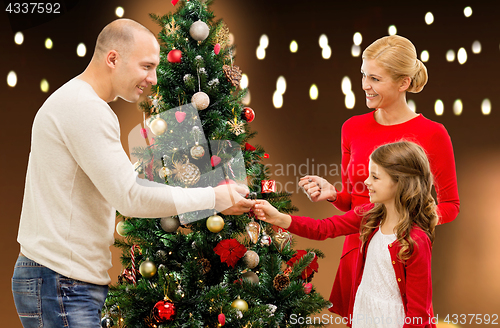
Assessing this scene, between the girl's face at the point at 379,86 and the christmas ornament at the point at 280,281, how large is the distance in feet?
2.47

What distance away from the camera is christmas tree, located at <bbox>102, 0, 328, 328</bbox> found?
157 cm

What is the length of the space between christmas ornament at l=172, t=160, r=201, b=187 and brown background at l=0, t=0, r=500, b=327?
174 centimetres

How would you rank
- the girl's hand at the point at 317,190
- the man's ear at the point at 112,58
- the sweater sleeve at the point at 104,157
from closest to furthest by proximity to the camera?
the sweater sleeve at the point at 104,157, the man's ear at the point at 112,58, the girl's hand at the point at 317,190

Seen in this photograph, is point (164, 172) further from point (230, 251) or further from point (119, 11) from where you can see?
point (119, 11)

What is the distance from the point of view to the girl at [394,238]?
140 cm

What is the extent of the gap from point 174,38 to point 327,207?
6.69ft

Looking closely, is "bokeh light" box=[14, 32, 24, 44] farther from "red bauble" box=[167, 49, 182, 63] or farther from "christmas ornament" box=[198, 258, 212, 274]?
"christmas ornament" box=[198, 258, 212, 274]

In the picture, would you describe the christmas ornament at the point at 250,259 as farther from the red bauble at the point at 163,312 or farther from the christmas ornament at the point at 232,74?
the christmas ornament at the point at 232,74

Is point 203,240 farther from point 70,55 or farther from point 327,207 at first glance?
point 70,55

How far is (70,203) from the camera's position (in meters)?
1.14

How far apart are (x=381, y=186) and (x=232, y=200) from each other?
0.54 metres

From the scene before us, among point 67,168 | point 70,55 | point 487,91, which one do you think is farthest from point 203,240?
point 487,91

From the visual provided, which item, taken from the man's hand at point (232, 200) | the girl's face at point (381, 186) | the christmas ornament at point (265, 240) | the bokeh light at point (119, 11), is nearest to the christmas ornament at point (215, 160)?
the man's hand at point (232, 200)

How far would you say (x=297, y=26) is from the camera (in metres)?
3.35
